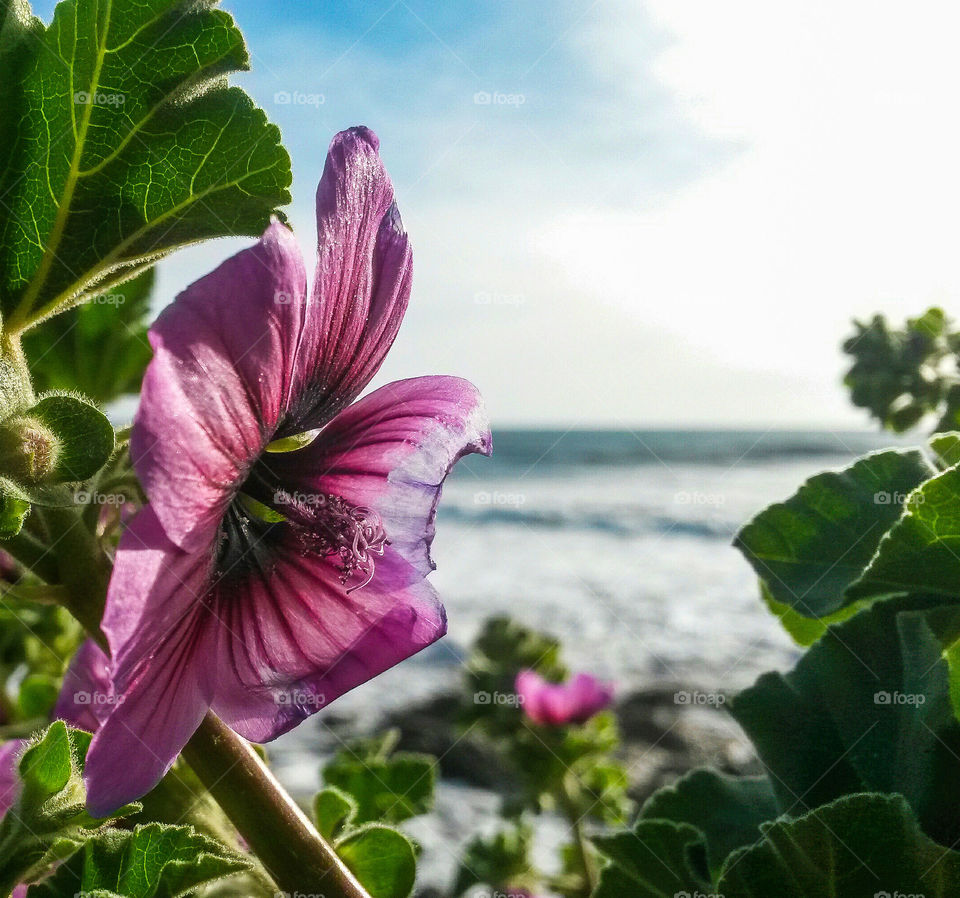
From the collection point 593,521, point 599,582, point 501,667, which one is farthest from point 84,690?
point 593,521

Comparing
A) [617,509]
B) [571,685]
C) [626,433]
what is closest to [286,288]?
[571,685]

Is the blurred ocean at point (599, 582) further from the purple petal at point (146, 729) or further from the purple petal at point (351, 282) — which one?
the purple petal at point (146, 729)

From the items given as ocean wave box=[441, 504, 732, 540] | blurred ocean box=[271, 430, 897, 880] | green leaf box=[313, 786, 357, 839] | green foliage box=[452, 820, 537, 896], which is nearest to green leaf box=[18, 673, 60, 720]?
green leaf box=[313, 786, 357, 839]

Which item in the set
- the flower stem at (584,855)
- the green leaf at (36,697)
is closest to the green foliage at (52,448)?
the green leaf at (36,697)

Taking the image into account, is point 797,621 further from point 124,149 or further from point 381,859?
point 124,149

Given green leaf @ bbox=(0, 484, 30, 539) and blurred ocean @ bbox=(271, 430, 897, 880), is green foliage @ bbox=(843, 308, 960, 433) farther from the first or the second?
blurred ocean @ bbox=(271, 430, 897, 880)
